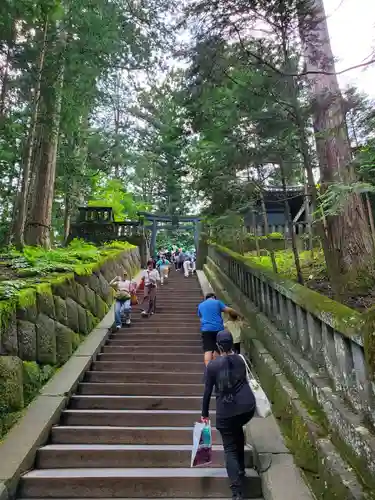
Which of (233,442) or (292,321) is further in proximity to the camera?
(292,321)

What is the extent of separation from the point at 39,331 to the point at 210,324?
248 cm

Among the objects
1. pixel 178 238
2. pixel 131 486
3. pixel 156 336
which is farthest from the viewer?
pixel 178 238

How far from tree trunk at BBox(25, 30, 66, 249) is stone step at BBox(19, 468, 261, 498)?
8197mm

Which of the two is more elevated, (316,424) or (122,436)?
(316,424)

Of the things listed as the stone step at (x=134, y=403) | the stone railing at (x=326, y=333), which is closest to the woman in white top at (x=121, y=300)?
the stone step at (x=134, y=403)

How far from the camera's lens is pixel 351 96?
4.96 metres

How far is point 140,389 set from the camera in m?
5.79

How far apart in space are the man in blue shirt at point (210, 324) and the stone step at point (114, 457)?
1.79 m

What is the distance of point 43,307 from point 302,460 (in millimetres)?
3991

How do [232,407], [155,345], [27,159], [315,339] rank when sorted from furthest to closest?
[27,159] < [155,345] < [315,339] < [232,407]

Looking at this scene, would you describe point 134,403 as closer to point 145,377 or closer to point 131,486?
point 145,377

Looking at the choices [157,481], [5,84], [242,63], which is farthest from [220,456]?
[5,84]

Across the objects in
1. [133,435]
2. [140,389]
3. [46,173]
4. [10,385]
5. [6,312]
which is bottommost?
[133,435]

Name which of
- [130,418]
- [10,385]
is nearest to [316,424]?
[130,418]
